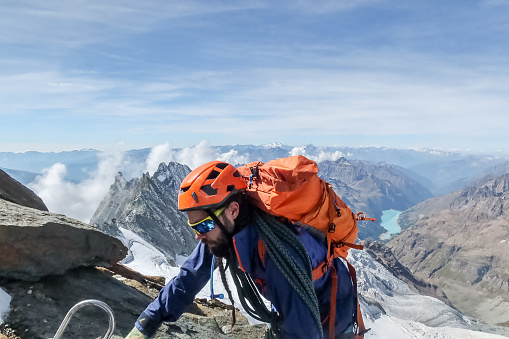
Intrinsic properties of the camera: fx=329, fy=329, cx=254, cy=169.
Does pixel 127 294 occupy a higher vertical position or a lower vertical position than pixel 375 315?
higher

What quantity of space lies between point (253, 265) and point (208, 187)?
4.24ft

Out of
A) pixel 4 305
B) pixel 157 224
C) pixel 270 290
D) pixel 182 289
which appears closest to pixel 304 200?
pixel 270 290

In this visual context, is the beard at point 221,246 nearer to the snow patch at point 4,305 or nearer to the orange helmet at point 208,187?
the orange helmet at point 208,187

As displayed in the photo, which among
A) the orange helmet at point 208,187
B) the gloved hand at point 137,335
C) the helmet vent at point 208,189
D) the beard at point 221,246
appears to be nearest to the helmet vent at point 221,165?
the orange helmet at point 208,187

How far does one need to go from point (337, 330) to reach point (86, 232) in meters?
7.55

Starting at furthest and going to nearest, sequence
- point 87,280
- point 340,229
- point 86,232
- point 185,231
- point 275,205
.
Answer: point 185,231 < point 86,232 < point 87,280 < point 340,229 < point 275,205

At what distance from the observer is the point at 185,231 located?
12875 centimetres

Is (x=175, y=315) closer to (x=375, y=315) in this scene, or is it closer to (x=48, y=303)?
(x=48, y=303)

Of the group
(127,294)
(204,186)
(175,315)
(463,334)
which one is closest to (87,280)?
(127,294)

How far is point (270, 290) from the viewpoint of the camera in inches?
175

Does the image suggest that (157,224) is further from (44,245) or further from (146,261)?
(44,245)

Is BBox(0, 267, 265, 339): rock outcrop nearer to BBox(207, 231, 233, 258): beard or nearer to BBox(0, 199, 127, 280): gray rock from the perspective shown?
BBox(0, 199, 127, 280): gray rock

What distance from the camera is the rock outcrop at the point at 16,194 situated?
1130 cm

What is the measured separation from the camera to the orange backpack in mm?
4699
